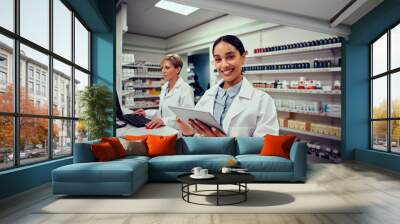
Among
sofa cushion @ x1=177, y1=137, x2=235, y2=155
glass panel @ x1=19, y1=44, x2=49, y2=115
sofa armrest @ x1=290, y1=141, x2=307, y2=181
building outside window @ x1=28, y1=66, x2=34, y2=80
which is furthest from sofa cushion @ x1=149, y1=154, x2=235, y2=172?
building outside window @ x1=28, y1=66, x2=34, y2=80

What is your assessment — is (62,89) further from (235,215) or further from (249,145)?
(235,215)

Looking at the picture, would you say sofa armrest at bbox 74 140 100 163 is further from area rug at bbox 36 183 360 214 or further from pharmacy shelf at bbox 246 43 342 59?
pharmacy shelf at bbox 246 43 342 59

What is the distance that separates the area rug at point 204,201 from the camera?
3961mm

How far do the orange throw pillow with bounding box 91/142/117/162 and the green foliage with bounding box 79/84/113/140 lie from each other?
1815 mm

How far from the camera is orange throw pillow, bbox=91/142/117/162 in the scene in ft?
17.6

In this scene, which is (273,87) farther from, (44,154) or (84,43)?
(44,154)

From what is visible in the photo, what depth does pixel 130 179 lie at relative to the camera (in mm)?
4629

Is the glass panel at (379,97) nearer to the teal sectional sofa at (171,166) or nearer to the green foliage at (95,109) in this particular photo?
the teal sectional sofa at (171,166)

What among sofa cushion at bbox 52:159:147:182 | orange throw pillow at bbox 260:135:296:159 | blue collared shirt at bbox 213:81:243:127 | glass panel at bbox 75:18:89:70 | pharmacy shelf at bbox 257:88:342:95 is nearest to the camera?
sofa cushion at bbox 52:159:147:182

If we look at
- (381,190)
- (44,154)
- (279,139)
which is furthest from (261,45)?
(44,154)

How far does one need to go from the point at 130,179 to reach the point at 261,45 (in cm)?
560

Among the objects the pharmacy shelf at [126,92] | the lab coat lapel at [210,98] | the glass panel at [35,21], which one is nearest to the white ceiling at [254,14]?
the pharmacy shelf at [126,92]

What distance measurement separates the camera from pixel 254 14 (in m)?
8.21

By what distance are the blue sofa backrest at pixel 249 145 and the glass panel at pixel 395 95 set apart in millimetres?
3019
